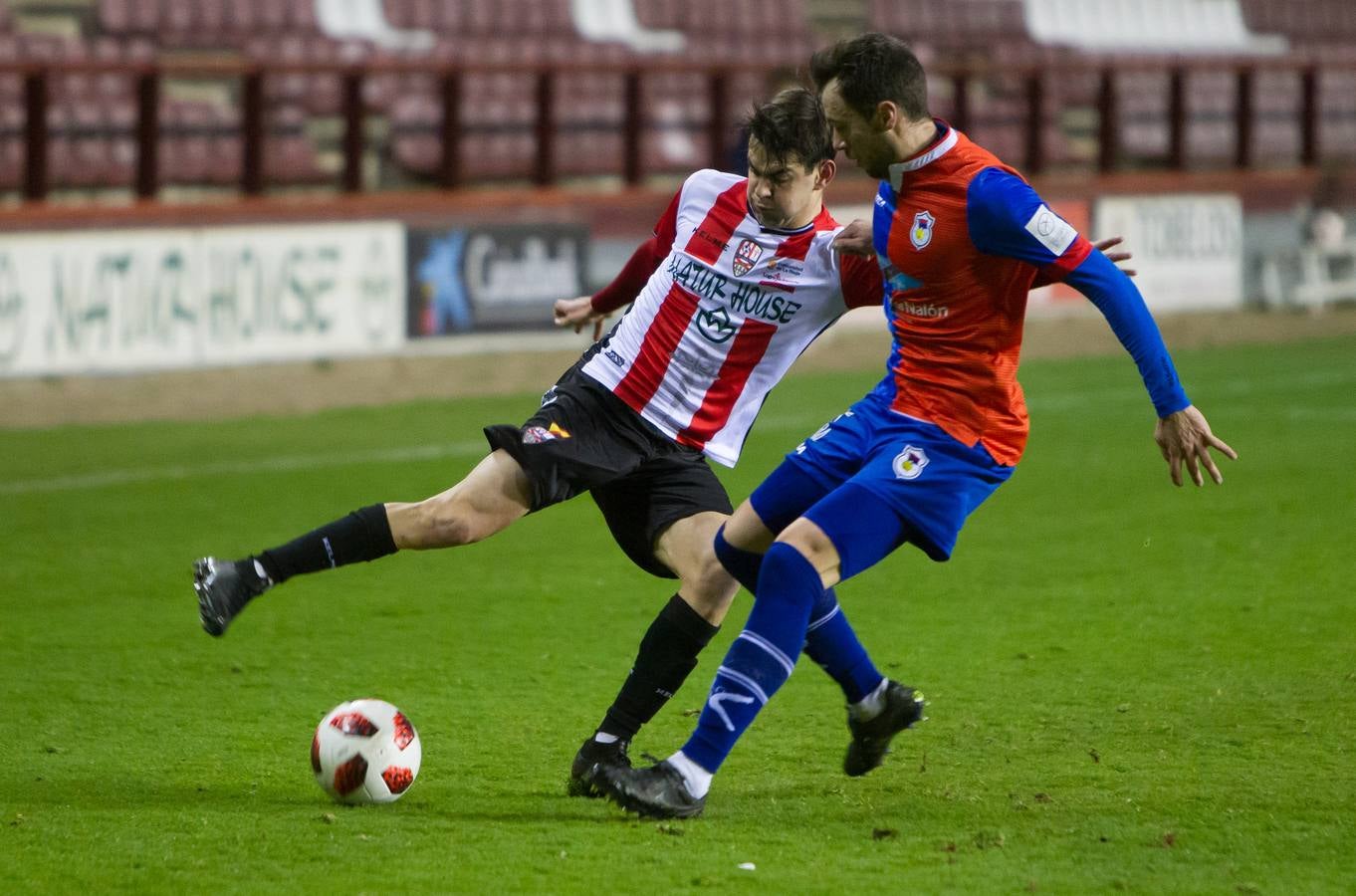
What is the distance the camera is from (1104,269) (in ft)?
12.5

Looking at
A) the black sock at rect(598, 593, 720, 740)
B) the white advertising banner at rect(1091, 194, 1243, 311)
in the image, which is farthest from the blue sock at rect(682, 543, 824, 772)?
the white advertising banner at rect(1091, 194, 1243, 311)

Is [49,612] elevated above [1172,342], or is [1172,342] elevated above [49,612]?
[49,612]

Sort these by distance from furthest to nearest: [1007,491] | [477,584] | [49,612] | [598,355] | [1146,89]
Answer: [1146,89] < [1007,491] < [477,584] < [49,612] < [598,355]

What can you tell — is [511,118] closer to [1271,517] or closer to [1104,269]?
[1271,517]

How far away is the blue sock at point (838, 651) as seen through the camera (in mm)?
4227

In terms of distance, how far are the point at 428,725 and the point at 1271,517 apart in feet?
14.2

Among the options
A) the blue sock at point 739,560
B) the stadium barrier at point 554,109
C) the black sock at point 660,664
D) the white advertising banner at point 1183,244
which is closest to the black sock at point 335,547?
the black sock at point 660,664

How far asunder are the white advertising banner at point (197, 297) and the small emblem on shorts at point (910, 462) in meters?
7.70

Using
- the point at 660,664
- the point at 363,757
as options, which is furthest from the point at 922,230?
the point at 363,757

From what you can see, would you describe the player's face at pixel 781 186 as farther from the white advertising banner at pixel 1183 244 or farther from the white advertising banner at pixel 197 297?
the white advertising banner at pixel 1183 244

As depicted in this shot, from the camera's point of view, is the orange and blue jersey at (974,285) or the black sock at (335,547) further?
the black sock at (335,547)

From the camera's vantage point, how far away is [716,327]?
4.54 meters

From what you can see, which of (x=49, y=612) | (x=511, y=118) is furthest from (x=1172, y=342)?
(x=49, y=612)

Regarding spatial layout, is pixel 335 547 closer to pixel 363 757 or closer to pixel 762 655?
pixel 363 757
